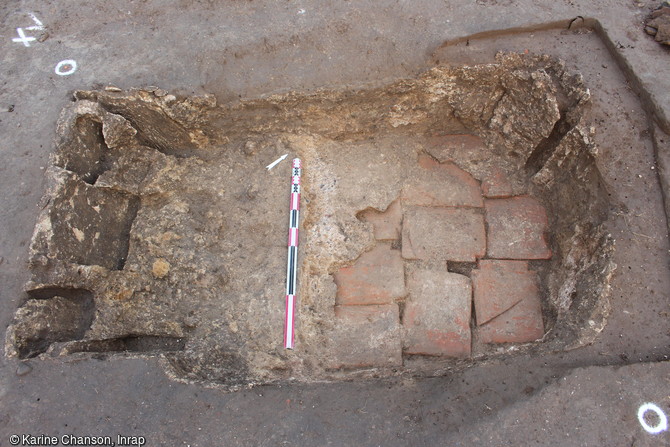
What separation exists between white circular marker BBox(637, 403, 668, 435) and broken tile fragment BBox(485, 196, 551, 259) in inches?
51.3

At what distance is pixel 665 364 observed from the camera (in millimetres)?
2518

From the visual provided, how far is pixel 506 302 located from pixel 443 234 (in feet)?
2.22

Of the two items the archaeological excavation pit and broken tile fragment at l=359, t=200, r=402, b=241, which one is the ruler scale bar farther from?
broken tile fragment at l=359, t=200, r=402, b=241

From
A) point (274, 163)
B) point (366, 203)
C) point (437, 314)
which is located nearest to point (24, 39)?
point (274, 163)

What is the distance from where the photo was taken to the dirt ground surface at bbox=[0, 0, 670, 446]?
2486 millimetres

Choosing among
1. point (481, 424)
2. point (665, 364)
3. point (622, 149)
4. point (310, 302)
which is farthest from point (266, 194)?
point (665, 364)

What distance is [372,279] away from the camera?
3.60m

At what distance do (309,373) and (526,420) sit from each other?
56.0 inches

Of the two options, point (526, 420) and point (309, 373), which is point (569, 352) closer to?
point (526, 420)

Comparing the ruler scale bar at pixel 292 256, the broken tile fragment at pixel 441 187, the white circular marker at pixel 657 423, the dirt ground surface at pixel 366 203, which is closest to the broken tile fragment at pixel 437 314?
the dirt ground surface at pixel 366 203

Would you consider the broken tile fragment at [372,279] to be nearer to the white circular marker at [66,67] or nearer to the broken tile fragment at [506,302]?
the broken tile fragment at [506,302]

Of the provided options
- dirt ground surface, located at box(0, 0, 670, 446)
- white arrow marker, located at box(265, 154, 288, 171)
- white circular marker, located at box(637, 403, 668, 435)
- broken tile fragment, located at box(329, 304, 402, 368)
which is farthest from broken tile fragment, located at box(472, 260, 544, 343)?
white arrow marker, located at box(265, 154, 288, 171)

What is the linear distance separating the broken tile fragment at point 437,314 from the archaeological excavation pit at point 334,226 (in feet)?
0.03

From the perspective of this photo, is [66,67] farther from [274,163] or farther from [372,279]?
[372,279]
